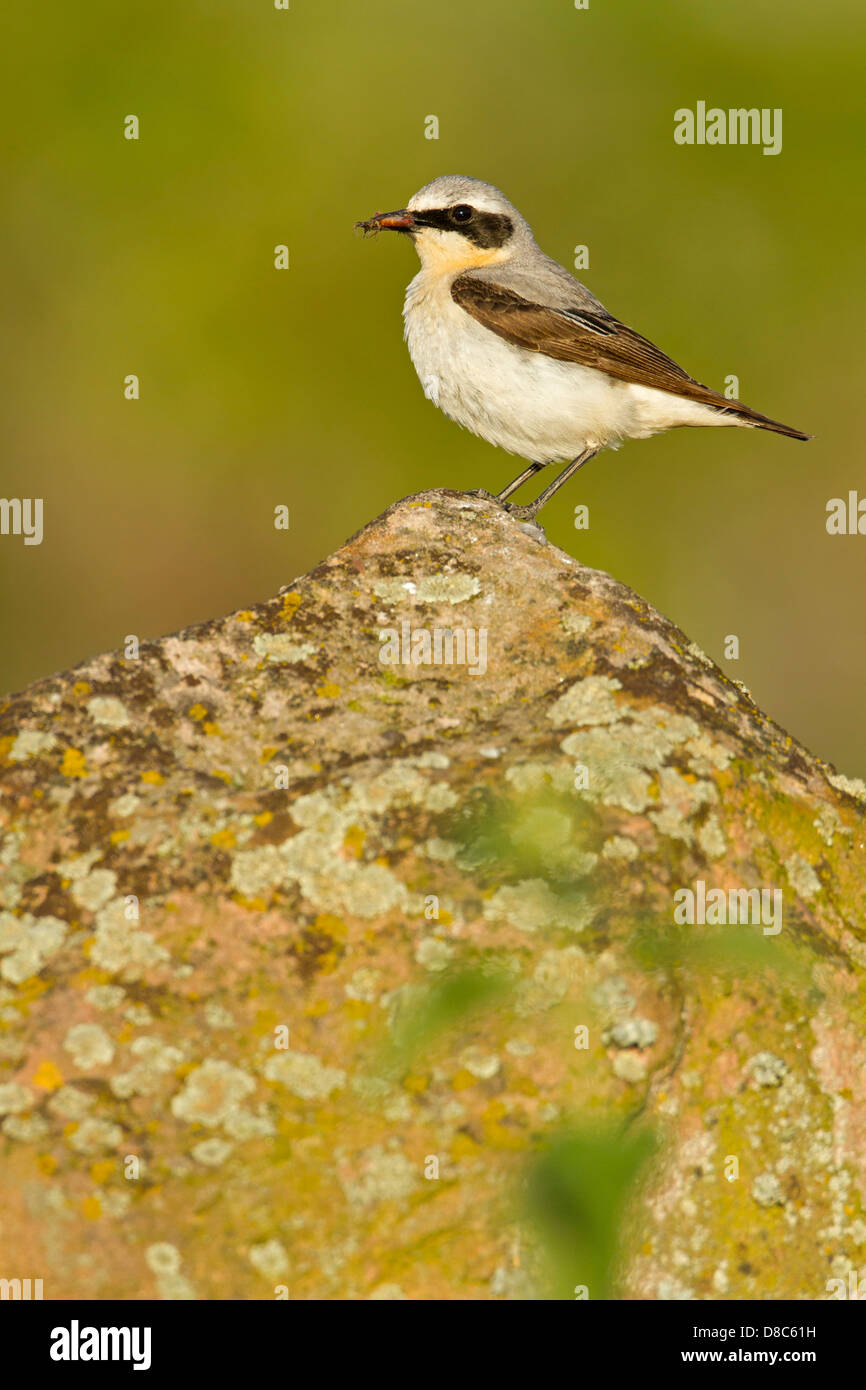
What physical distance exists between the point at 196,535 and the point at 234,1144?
51.7 ft

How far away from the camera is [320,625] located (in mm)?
5816

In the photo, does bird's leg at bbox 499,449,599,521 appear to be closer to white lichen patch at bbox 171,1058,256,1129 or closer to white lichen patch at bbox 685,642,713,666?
white lichen patch at bbox 685,642,713,666

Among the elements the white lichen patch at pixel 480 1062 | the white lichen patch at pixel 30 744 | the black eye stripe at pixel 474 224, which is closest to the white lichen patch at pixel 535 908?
the white lichen patch at pixel 480 1062

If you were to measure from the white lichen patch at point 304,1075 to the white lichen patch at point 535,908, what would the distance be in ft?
Result: 2.31

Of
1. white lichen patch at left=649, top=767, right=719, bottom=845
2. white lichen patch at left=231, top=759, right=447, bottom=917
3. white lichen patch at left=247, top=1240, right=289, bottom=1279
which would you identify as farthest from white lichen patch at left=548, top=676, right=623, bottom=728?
white lichen patch at left=247, top=1240, right=289, bottom=1279

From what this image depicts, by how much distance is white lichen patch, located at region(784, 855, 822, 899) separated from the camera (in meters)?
5.11

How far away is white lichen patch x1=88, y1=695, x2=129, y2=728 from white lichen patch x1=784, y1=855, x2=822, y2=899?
2494mm

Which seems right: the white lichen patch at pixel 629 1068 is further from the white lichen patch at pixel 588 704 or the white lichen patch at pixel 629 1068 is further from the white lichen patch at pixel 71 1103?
the white lichen patch at pixel 71 1103

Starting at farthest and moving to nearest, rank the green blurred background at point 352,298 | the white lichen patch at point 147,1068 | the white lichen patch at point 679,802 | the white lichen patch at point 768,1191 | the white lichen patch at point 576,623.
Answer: the green blurred background at point 352,298 < the white lichen patch at point 576,623 < the white lichen patch at point 679,802 < the white lichen patch at point 768,1191 < the white lichen patch at point 147,1068

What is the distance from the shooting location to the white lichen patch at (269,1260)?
405 centimetres

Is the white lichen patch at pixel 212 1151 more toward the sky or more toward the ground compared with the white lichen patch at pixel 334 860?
more toward the ground

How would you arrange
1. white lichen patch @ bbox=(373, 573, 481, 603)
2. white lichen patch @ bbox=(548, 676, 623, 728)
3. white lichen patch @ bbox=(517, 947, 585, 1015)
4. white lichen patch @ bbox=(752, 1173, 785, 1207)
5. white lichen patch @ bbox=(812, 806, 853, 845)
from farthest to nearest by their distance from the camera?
white lichen patch @ bbox=(373, 573, 481, 603)
white lichen patch @ bbox=(812, 806, 853, 845)
white lichen patch @ bbox=(548, 676, 623, 728)
white lichen patch @ bbox=(752, 1173, 785, 1207)
white lichen patch @ bbox=(517, 947, 585, 1015)

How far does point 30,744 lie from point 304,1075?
5.18 feet

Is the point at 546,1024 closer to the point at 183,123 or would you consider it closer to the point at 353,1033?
the point at 353,1033
